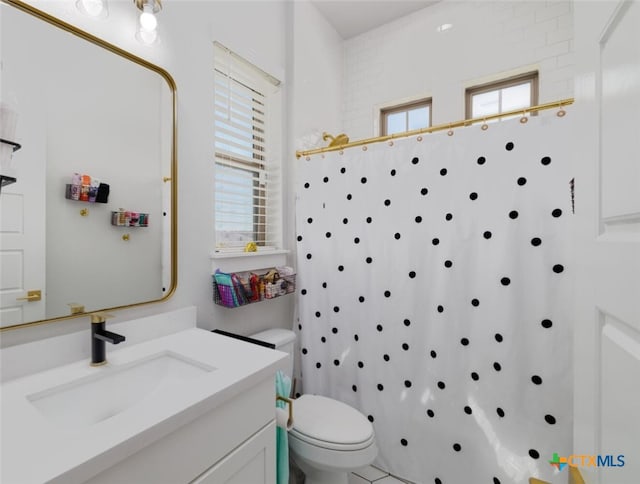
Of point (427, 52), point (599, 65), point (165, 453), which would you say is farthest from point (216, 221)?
point (427, 52)

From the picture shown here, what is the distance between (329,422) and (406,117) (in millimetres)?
2202

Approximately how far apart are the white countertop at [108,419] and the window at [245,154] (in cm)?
70

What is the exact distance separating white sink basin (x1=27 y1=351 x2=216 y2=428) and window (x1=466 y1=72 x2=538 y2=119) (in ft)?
7.51

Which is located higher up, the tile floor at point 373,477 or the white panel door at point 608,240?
the white panel door at point 608,240

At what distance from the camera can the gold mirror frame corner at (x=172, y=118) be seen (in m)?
0.91

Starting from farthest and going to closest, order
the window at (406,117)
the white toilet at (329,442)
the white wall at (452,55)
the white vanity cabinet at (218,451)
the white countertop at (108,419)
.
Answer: the window at (406,117)
the white wall at (452,55)
the white toilet at (329,442)
the white vanity cabinet at (218,451)
the white countertop at (108,419)

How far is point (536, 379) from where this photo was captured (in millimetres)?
1305

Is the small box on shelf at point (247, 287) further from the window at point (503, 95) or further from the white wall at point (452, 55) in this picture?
the window at point (503, 95)

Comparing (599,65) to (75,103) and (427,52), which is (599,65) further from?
(427,52)

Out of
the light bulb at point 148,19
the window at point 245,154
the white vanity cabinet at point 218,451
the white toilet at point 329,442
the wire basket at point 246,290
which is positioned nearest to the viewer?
the white vanity cabinet at point 218,451

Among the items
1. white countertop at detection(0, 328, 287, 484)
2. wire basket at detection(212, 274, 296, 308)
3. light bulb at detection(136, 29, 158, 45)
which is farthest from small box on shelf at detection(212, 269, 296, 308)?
light bulb at detection(136, 29, 158, 45)

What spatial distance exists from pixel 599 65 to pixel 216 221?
1445 millimetres

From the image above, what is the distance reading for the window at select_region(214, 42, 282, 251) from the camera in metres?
1.58

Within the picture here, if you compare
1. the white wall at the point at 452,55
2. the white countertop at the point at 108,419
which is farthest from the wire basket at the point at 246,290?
the white wall at the point at 452,55
